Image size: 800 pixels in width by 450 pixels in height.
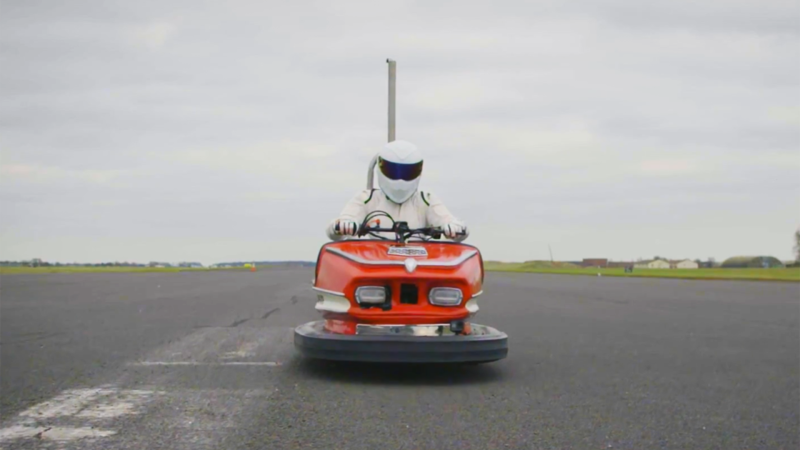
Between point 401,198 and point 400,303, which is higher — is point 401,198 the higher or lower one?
the higher one

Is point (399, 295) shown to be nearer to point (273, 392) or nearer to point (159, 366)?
point (273, 392)

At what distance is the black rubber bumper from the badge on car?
812 mm

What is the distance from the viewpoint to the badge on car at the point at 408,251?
6.50 meters

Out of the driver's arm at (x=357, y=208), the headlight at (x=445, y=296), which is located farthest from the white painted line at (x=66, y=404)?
the driver's arm at (x=357, y=208)

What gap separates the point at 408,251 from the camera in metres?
6.54

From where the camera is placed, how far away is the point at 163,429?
4.15 meters

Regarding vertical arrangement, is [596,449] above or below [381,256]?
below

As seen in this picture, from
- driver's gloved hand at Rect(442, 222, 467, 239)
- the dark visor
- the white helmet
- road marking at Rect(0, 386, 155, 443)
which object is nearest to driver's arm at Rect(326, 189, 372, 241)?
the white helmet

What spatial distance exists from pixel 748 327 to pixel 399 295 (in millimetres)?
6641

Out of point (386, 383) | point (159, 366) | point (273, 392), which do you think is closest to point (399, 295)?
point (386, 383)

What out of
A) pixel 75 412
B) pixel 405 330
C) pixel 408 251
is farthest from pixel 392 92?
pixel 75 412

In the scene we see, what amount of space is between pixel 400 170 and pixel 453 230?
2.91 feet

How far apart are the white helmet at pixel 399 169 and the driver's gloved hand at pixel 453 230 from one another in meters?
0.71

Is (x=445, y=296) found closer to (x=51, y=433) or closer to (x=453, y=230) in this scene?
(x=453, y=230)
